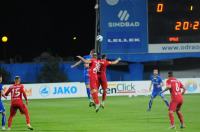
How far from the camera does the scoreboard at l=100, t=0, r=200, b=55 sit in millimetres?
46062

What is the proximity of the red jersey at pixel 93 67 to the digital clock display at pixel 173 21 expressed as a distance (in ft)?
64.0

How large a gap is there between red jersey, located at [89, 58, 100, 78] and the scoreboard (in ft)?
60.7

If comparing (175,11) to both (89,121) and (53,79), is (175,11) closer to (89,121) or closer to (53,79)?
(53,79)

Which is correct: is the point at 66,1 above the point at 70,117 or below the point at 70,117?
A: above

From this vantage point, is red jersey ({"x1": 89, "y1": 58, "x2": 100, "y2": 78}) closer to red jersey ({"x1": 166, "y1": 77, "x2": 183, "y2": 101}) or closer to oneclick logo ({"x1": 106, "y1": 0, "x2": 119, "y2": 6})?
red jersey ({"x1": 166, "y1": 77, "x2": 183, "y2": 101})

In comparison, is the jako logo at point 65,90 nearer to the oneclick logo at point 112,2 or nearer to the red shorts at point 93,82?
the oneclick logo at point 112,2

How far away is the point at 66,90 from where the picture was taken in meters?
49.6

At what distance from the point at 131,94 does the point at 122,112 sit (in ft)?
58.3

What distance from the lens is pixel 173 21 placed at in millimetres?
46812

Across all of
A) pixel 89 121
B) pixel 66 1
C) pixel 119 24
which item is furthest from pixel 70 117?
pixel 66 1

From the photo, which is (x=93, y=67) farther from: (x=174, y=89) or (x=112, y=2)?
(x=112, y=2)

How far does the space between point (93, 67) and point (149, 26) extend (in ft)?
65.7

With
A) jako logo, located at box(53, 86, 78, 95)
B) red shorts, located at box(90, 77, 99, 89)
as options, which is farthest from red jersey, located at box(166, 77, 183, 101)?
jako logo, located at box(53, 86, 78, 95)

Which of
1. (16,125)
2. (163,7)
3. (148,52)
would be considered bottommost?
(16,125)
